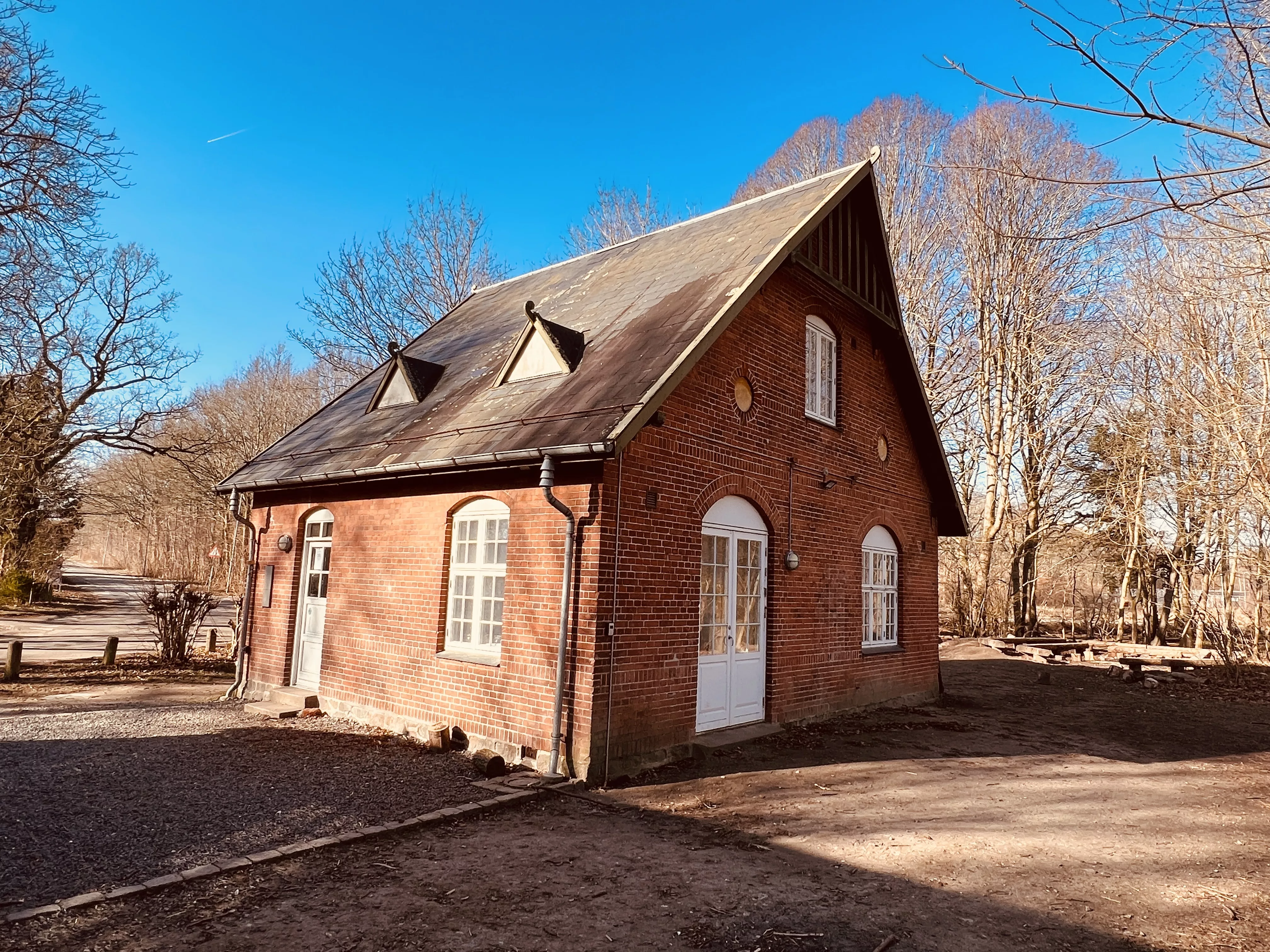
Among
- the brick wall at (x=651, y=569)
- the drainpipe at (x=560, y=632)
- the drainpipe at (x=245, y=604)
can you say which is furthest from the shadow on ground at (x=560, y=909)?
the drainpipe at (x=245, y=604)

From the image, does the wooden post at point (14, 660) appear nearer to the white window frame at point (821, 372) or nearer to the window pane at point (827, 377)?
the white window frame at point (821, 372)

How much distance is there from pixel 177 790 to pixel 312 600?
469 cm

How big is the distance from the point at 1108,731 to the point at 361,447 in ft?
36.6

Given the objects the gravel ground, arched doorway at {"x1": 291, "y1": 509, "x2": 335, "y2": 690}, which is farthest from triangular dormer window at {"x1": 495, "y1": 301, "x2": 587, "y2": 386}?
the gravel ground

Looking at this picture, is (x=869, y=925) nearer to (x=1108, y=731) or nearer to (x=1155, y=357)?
(x=1108, y=731)

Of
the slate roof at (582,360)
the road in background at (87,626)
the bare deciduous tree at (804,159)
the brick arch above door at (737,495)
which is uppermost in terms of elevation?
the bare deciduous tree at (804,159)

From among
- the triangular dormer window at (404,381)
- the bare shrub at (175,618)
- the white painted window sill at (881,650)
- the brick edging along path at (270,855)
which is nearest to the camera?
the brick edging along path at (270,855)

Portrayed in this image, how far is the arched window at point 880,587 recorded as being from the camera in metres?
11.7

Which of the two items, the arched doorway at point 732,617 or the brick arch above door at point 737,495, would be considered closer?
the brick arch above door at point 737,495

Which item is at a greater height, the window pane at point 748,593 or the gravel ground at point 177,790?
the window pane at point 748,593

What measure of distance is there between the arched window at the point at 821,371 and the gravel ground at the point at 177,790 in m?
6.42

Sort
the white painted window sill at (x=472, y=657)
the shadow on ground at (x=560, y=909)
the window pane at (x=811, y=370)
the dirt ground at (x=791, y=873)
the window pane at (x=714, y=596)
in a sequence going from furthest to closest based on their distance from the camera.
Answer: the window pane at (x=811, y=370), the window pane at (x=714, y=596), the white painted window sill at (x=472, y=657), the dirt ground at (x=791, y=873), the shadow on ground at (x=560, y=909)

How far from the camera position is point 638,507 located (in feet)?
24.6

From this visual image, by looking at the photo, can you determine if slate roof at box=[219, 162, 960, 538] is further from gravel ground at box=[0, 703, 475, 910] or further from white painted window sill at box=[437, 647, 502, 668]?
gravel ground at box=[0, 703, 475, 910]
